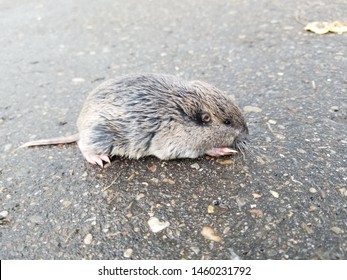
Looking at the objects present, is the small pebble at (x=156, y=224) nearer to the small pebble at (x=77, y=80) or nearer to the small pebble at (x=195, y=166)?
the small pebble at (x=195, y=166)

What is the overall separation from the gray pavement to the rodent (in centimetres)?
15

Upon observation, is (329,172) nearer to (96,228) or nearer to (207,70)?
(96,228)

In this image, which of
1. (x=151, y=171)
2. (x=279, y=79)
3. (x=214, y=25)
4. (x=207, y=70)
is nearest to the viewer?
(x=151, y=171)

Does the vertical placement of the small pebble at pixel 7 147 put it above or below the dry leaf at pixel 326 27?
below

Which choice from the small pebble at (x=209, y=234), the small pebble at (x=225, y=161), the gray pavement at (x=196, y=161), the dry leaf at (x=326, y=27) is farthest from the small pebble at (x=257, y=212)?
the dry leaf at (x=326, y=27)

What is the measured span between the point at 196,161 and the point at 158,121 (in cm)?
51

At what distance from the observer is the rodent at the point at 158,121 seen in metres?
3.57

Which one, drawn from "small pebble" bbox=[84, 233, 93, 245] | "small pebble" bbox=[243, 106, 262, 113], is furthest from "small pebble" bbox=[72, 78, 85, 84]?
"small pebble" bbox=[84, 233, 93, 245]

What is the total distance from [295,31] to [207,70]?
1647 mm

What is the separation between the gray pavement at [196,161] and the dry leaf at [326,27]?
14 cm

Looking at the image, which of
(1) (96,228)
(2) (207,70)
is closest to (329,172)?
(1) (96,228)

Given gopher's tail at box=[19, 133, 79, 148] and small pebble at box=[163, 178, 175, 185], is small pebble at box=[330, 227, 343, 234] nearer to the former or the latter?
small pebble at box=[163, 178, 175, 185]

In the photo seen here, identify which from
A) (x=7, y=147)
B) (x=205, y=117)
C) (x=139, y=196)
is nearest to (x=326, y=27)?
(x=205, y=117)

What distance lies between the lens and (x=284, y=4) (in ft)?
22.3
